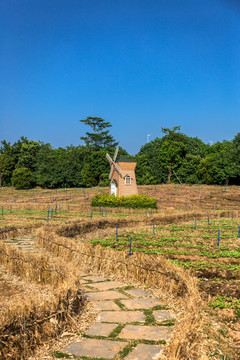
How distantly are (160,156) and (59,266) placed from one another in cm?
6915

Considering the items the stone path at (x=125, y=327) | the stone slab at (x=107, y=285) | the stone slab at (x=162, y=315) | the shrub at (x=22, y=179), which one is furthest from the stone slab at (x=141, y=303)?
the shrub at (x=22, y=179)

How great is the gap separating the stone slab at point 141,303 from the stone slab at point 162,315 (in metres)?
0.41

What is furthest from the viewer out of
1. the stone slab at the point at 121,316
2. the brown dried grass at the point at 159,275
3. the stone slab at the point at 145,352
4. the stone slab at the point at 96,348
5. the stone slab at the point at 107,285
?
the stone slab at the point at 107,285

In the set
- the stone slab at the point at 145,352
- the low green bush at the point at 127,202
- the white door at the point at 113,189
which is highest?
the white door at the point at 113,189

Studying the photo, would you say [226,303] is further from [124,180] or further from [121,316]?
[124,180]

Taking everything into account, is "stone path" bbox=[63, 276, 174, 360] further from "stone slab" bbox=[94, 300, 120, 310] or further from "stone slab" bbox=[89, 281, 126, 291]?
"stone slab" bbox=[89, 281, 126, 291]

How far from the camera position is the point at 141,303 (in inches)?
322

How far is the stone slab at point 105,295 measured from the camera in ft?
27.9

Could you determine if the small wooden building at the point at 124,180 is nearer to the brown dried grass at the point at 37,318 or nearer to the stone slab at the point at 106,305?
the brown dried grass at the point at 37,318

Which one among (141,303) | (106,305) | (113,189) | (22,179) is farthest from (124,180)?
(22,179)

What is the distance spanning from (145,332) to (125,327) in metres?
0.45

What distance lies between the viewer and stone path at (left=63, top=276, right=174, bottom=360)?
5.59 meters

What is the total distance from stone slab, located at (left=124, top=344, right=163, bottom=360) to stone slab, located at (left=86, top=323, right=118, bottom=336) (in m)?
0.84

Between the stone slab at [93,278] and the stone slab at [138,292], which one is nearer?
the stone slab at [138,292]
